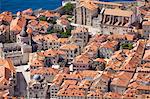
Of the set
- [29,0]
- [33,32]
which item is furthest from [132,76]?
[29,0]

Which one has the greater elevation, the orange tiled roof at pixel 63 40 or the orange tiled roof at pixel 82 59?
the orange tiled roof at pixel 63 40

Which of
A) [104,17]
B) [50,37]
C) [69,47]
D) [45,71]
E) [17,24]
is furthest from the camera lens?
[104,17]

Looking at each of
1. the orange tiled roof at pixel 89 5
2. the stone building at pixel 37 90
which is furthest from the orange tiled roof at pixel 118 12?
the stone building at pixel 37 90

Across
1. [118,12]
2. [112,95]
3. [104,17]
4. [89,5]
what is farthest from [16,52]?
[112,95]

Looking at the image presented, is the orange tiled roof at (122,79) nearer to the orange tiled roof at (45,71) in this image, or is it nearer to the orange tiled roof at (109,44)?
the orange tiled roof at (45,71)

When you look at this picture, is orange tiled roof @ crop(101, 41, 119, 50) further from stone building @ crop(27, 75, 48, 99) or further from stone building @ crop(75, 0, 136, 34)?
stone building @ crop(27, 75, 48, 99)

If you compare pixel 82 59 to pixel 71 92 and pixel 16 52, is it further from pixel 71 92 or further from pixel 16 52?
pixel 16 52

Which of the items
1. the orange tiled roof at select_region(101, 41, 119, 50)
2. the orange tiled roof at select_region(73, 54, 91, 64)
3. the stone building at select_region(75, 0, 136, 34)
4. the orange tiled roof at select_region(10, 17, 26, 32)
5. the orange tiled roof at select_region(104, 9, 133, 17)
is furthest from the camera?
the orange tiled roof at select_region(104, 9, 133, 17)

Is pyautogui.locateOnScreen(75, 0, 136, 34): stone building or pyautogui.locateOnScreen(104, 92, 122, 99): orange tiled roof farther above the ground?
pyautogui.locateOnScreen(75, 0, 136, 34): stone building

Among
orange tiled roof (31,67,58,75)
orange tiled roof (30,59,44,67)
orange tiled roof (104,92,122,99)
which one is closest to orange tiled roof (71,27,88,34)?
orange tiled roof (30,59,44,67)

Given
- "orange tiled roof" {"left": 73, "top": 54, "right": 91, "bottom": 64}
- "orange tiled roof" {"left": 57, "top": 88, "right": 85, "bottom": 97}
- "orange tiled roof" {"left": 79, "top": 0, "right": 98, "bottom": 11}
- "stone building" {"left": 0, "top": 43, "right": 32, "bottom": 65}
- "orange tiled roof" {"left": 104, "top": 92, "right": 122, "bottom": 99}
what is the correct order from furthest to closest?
"orange tiled roof" {"left": 79, "top": 0, "right": 98, "bottom": 11}, "stone building" {"left": 0, "top": 43, "right": 32, "bottom": 65}, "orange tiled roof" {"left": 73, "top": 54, "right": 91, "bottom": 64}, "orange tiled roof" {"left": 57, "top": 88, "right": 85, "bottom": 97}, "orange tiled roof" {"left": 104, "top": 92, "right": 122, "bottom": 99}

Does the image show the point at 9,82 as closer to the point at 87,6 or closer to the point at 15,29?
the point at 15,29

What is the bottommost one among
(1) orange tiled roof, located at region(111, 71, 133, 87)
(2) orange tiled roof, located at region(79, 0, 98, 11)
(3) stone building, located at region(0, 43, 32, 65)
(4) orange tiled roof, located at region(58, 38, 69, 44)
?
(1) orange tiled roof, located at region(111, 71, 133, 87)
